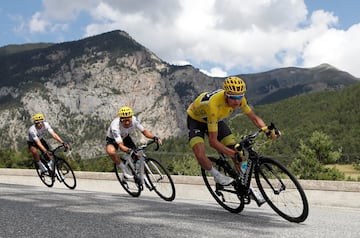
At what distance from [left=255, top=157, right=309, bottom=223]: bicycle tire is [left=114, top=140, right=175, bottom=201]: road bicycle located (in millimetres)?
3173

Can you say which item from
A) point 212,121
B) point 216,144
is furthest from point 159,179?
point 212,121

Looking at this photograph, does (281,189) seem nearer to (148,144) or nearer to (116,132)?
(148,144)

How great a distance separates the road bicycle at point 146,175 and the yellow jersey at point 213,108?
2.59 m

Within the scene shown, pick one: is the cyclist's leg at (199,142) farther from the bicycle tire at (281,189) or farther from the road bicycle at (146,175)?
the road bicycle at (146,175)

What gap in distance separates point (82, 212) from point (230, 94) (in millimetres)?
2562

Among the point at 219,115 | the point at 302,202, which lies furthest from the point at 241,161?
the point at 302,202

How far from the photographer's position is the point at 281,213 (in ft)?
18.6

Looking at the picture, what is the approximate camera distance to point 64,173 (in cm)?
1275

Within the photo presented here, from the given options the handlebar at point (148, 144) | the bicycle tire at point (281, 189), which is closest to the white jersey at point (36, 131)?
the handlebar at point (148, 144)

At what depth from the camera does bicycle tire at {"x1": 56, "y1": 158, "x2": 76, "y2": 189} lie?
12531mm

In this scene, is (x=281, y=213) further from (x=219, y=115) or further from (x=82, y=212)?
(x=82, y=212)

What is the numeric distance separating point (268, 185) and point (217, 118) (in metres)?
1.20

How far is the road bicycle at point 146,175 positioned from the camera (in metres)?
8.99

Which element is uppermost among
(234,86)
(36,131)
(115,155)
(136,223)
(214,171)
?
(234,86)
